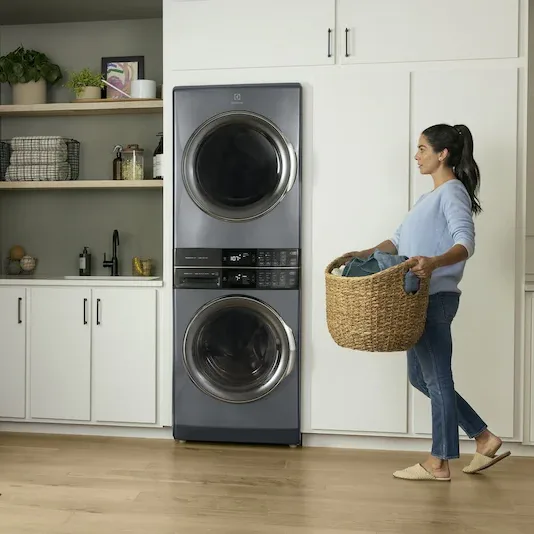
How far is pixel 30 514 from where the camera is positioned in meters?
2.54

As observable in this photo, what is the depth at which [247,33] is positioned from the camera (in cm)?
338

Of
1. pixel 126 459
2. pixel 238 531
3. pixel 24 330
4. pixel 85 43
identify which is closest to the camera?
pixel 238 531

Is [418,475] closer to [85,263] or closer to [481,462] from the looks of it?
[481,462]

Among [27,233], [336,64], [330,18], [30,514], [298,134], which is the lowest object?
[30,514]

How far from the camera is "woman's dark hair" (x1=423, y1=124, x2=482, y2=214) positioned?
2.84 meters

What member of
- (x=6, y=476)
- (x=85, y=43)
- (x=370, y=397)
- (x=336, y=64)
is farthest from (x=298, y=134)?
(x=6, y=476)

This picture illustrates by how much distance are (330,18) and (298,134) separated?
55 centimetres

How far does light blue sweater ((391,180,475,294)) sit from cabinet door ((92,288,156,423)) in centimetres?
133

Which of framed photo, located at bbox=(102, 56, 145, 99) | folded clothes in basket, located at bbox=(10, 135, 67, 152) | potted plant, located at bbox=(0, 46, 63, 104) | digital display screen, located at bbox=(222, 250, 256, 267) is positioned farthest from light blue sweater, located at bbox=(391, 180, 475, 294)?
potted plant, located at bbox=(0, 46, 63, 104)

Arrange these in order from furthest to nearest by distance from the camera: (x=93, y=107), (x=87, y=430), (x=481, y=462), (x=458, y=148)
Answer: (x=93, y=107), (x=87, y=430), (x=481, y=462), (x=458, y=148)

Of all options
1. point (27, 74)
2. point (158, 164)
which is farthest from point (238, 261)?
point (27, 74)

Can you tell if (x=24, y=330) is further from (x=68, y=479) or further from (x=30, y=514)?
(x=30, y=514)

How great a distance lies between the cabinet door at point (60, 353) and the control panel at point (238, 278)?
543mm

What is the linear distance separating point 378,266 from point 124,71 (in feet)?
6.64
